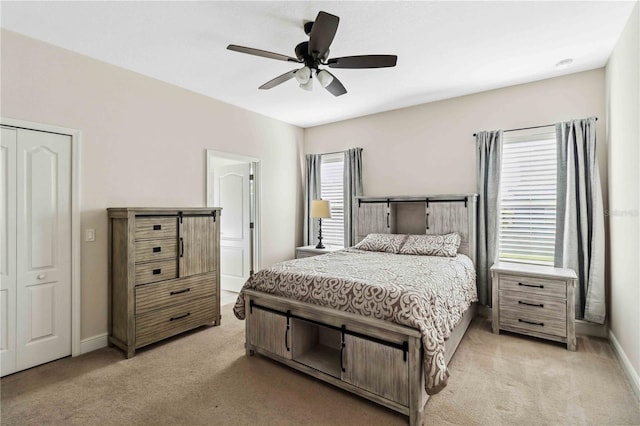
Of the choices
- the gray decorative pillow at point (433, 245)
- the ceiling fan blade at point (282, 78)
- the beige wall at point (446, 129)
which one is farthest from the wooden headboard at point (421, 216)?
the ceiling fan blade at point (282, 78)

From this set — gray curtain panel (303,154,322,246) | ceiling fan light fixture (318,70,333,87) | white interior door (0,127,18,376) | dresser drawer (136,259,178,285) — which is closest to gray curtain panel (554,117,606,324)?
ceiling fan light fixture (318,70,333,87)

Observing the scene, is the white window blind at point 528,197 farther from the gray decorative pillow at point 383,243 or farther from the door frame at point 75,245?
the door frame at point 75,245

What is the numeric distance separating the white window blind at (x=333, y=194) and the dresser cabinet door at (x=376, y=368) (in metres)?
3.14

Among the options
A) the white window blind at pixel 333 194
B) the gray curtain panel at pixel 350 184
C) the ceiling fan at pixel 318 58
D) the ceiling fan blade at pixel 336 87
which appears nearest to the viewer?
the ceiling fan at pixel 318 58

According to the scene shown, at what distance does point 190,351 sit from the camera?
3.02 metres

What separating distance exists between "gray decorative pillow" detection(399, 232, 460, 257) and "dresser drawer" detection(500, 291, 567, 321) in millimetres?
691

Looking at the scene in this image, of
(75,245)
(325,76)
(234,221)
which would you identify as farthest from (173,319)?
(325,76)

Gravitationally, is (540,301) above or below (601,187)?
below

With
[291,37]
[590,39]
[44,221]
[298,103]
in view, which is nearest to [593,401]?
[590,39]

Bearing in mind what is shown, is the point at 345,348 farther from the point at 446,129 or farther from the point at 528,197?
the point at 446,129

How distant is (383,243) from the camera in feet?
13.3

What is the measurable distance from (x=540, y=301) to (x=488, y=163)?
5.52 ft

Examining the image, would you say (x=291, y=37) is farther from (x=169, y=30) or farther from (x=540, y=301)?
(x=540, y=301)

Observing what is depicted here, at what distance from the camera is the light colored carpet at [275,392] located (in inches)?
80.2
